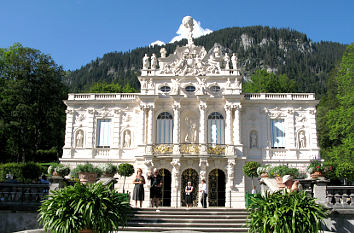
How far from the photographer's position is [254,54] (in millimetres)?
162125

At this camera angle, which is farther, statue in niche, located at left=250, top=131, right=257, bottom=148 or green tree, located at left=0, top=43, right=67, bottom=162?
green tree, located at left=0, top=43, right=67, bottom=162

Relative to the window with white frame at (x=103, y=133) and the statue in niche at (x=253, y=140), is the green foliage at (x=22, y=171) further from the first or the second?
the statue in niche at (x=253, y=140)

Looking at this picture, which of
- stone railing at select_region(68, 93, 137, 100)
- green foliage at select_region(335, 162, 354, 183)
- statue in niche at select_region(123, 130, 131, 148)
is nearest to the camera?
green foliage at select_region(335, 162, 354, 183)

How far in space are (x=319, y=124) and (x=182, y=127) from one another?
912 inches

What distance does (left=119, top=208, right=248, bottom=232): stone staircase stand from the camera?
16.4 metres

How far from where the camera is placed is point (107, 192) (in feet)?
31.4

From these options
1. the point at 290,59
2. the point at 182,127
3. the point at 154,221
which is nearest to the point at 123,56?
the point at 290,59

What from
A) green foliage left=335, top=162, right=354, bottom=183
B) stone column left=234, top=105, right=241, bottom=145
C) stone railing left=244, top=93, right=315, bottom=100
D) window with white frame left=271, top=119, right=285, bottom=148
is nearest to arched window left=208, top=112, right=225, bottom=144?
stone column left=234, top=105, right=241, bottom=145

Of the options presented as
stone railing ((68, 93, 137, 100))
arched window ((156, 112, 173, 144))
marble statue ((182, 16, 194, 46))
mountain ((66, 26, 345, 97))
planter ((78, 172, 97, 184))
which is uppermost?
mountain ((66, 26, 345, 97))

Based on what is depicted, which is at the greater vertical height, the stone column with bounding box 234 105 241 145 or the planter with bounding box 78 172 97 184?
the stone column with bounding box 234 105 241 145

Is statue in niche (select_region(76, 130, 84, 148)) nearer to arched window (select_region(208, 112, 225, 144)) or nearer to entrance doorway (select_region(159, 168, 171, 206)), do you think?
entrance doorway (select_region(159, 168, 171, 206))

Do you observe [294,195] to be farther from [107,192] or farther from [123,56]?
[123,56]

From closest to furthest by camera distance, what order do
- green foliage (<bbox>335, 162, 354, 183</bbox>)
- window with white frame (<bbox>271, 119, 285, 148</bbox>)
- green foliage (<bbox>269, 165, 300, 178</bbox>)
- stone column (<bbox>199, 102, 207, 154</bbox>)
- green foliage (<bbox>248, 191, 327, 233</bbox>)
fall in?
green foliage (<bbox>248, 191, 327, 233</bbox>) → green foliage (<bbox>269, 165, 300, 178</bbox>) → green foliage (<bbox>335, 162, 354, 183</bbox>) → stone column (<bbox>199, 102, 207, 154</bbox>) → window with white frame (<bbox>271, 119, 285, 148</bbox>)

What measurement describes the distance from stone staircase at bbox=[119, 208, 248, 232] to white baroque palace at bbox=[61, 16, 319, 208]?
408 inches
